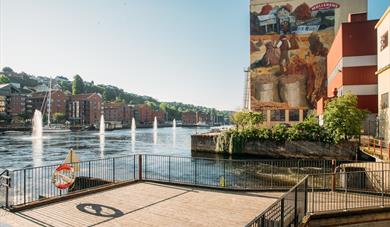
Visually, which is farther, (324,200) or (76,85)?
(76,85)

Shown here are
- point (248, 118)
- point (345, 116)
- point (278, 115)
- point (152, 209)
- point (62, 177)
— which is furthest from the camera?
point (278, 115)

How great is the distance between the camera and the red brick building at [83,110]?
16300 cm

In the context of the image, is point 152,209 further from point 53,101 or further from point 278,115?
point 53,101

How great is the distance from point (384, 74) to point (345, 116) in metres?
7.80

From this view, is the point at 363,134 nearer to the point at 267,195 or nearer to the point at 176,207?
the point at 267,195

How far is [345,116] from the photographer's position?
131ft

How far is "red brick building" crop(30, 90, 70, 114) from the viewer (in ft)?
502

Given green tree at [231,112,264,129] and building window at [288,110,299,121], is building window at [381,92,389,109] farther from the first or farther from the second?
building window at [288,110,299,121]

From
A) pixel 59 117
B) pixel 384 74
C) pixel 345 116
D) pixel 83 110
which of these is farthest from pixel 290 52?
pixel 83 110

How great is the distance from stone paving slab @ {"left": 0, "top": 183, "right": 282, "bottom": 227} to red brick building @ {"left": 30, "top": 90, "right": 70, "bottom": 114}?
154175 mm

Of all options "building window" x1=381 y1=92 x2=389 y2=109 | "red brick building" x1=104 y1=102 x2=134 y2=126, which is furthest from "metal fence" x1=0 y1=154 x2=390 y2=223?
"red brick building" x1=104 y1=102 x2=134 y2=126

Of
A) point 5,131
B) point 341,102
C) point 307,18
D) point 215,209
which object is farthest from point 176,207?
point 5,131

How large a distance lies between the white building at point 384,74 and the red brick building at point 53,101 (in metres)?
148

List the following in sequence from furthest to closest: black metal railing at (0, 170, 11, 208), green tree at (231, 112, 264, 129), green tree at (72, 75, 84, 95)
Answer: green tree at (72, 75, 84, 95) → green tree at (231, 112, 264, 129) → black metal railing at (0, 170, 11, 208)
